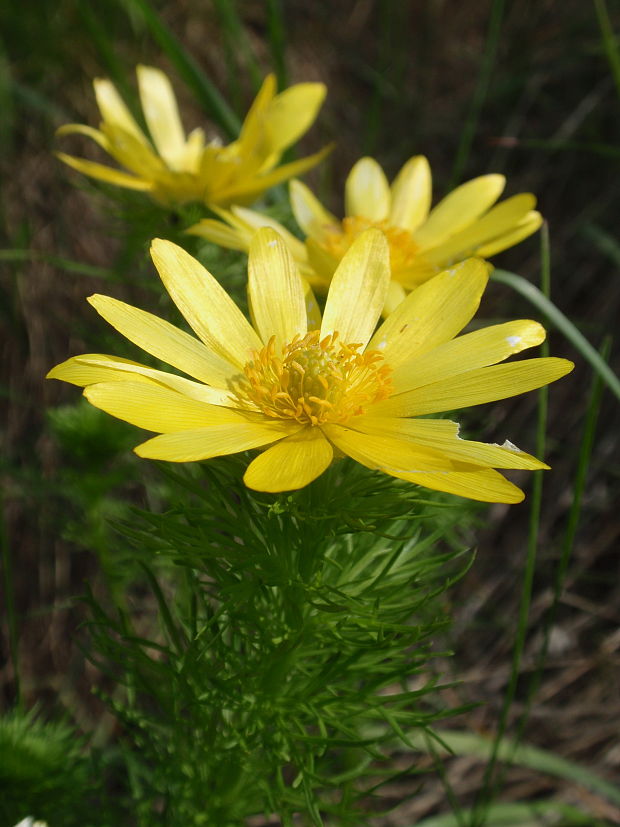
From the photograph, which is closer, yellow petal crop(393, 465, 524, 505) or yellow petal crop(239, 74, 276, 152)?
yellow petal crop(393, 465, 524, 505)

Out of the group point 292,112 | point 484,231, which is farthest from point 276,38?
point 484,231

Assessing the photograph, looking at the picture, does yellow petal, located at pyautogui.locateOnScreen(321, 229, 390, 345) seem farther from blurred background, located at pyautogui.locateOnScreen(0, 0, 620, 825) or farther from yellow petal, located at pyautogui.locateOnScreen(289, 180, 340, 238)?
blurred background, located at pyautogui.locateOnScreen(0, 0, 620, 825)

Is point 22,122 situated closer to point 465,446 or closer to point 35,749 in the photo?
point 35,749

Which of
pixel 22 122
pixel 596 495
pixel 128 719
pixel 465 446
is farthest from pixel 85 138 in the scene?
pixel 465 446

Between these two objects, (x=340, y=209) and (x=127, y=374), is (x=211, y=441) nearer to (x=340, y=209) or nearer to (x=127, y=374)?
(x=127, y=374)

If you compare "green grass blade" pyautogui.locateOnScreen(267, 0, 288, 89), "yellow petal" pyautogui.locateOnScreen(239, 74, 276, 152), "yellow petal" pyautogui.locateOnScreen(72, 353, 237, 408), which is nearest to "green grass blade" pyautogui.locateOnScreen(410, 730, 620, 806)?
"yellow petal" pyautogui.locateOnScreen(72, 353, 237, 408)

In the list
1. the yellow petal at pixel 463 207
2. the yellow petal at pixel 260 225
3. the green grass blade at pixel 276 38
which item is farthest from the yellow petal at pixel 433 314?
the green grass blade at pixel 276 38

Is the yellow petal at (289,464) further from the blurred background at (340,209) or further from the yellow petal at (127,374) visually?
the blurred background at (340,209)
